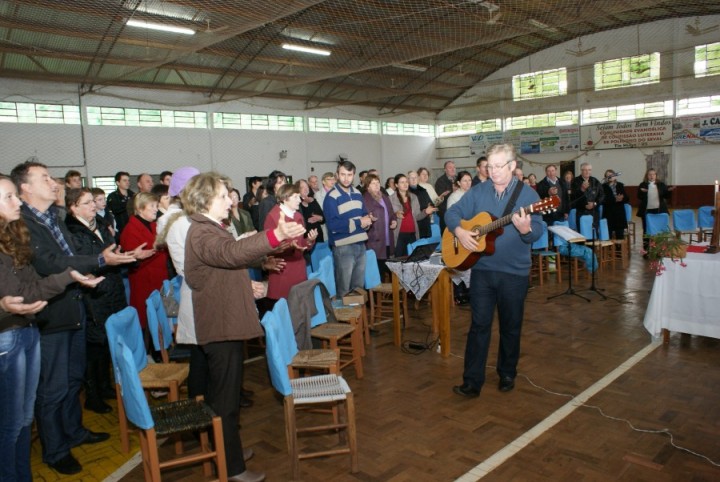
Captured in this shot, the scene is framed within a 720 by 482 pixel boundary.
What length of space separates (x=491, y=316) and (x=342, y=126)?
1707cm

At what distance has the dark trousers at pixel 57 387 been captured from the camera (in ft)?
9.46

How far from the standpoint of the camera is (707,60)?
16625 mm

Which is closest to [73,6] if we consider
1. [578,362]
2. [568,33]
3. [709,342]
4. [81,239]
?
[81,239]

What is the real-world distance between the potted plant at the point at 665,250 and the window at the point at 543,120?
16594mm

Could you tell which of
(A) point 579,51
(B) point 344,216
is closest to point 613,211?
(B) point 344,216

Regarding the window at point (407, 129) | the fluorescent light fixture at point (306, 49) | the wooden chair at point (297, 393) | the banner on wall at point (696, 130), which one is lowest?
the wooden chair at point (297, 393)

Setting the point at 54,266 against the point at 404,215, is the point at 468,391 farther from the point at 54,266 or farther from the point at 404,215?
the point at 404,215

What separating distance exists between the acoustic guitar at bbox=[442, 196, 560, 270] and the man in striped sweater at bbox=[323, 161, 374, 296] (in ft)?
4.54

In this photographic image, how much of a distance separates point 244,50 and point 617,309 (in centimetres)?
1076

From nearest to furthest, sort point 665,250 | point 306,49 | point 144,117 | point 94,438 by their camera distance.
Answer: point 94,438 → point 665,250 → point 306,49 → point 144,117

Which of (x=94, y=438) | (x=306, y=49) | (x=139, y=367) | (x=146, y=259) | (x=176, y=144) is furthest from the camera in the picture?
(x=176, y=144)

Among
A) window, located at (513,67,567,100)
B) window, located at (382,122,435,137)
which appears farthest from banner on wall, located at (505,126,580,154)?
window, located at (382,122,435,137)

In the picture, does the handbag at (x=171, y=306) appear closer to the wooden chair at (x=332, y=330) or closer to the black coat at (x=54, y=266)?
the black coat at (x=54, y=266)

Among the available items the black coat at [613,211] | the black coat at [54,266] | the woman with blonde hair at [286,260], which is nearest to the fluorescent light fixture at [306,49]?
the black coat at [613,211]
